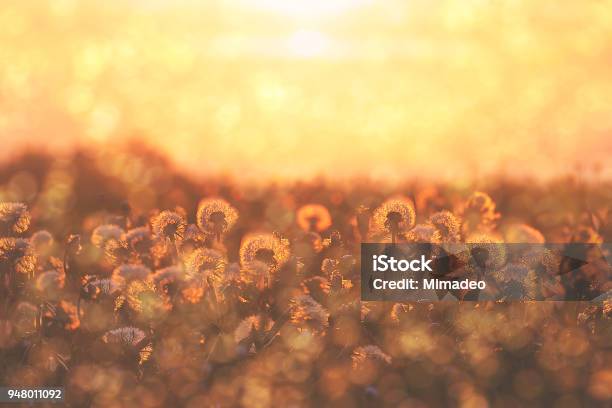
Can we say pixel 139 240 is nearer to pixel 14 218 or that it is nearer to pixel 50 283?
pixel 50 283

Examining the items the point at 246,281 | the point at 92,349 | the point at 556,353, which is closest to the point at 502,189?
the point at 556,353

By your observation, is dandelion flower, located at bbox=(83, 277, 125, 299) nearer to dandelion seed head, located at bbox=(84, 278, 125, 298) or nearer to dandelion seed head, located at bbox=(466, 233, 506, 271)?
dandelion seed head, located at bbox=(84, 278, 125, 298)

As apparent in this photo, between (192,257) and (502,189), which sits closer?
(192,257)

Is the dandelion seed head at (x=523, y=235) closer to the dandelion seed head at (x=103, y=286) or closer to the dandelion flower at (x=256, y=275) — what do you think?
the dandelion flower at (x=256, y=275)

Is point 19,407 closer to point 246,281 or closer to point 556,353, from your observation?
point 246,281

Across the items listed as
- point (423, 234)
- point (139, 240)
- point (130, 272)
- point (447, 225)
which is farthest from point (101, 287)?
point (447, 225)

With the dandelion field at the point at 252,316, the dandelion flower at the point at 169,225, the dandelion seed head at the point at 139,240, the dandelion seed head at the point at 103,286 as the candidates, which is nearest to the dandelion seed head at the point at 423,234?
the dandelion field at the point at 252,316

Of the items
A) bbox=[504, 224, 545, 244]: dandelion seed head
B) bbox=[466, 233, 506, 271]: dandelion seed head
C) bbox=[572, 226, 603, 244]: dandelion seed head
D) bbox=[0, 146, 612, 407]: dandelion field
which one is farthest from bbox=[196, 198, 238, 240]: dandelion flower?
bbox=[572, 226, 603, 244]: dandelion seed head
